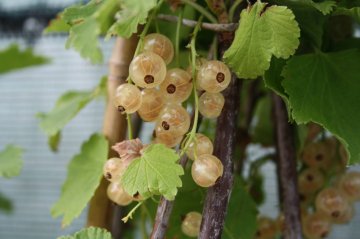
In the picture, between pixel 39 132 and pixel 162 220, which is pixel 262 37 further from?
pixel 39 132

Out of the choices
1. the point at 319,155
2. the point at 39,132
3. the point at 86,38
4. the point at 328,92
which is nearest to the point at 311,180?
the point at 319,155

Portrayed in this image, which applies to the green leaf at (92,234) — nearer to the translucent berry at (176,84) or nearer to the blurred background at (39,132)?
the translucent berry at (176,84)

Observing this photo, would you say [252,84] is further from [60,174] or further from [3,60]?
[60,174]

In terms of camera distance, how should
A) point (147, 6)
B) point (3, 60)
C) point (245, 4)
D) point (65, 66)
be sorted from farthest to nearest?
point (65, 66) → point (3, 60) → point (245, 4) → point (147, 6)

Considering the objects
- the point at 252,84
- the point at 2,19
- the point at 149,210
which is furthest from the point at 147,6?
the point at 2,19

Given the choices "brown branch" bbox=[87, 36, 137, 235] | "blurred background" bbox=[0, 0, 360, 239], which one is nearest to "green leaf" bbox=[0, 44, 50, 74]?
"brown branch" bbox=[87, 36, 137, 235]
